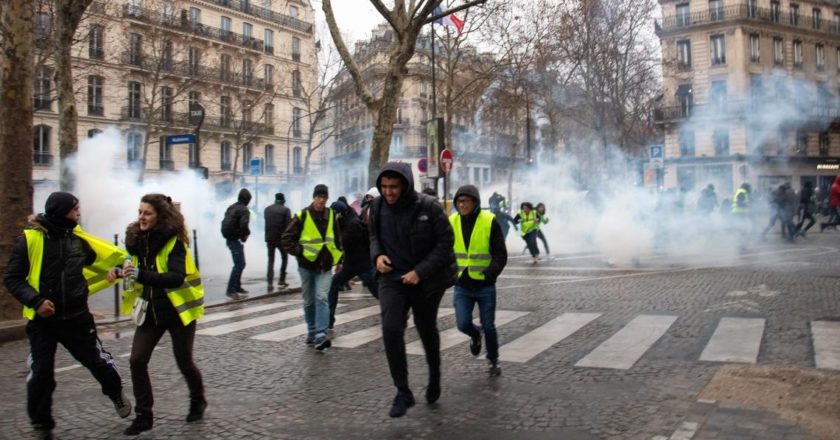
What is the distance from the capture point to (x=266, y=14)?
49250 mm

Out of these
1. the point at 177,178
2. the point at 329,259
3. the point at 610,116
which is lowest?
the point at 329,259

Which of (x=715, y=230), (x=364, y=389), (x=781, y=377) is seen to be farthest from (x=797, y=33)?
(x=364, y=389)

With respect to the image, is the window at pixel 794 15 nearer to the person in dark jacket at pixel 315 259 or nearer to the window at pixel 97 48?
the person in dark jacket at pixel 315 259

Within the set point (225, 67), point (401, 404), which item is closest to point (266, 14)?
point (225, 67)

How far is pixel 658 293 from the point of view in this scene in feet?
33.5

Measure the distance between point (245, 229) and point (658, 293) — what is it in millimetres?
6829

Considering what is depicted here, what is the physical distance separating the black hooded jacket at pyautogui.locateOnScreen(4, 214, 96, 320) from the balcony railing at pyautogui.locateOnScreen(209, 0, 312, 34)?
4533 centimetres

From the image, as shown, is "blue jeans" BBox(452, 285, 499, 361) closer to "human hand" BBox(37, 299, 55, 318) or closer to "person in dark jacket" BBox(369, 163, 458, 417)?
"person in dark jacket" BBox(369, 163, 458, 417)

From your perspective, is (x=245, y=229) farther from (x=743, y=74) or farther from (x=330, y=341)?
(x=743, y=74)

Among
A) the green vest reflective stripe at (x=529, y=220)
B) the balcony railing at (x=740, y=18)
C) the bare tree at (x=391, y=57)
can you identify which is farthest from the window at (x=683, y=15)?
the green vest reflective stripe at (x=529, y=220)

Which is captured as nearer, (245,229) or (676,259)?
(245,229)

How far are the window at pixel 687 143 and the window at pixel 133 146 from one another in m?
28.4

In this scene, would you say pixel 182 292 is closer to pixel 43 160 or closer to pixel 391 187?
pixel 391 187

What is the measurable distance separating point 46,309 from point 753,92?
93.3ft
